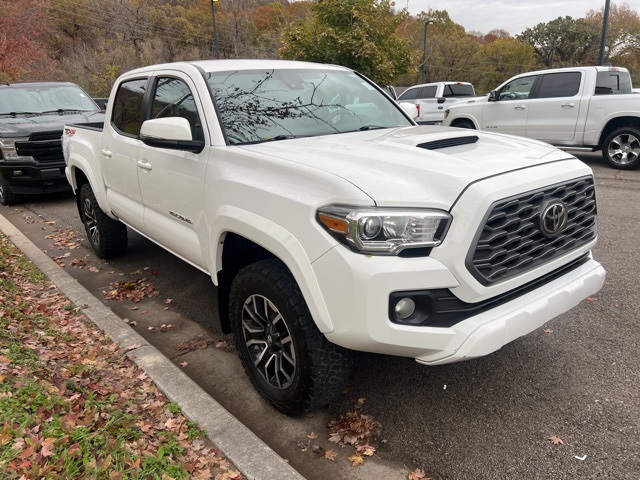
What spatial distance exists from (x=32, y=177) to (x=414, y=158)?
760 cm

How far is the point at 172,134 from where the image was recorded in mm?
3068

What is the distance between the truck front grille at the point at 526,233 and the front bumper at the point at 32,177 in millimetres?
7920

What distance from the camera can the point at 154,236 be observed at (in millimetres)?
4105

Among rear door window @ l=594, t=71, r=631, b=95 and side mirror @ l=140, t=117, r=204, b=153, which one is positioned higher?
rear door window @ l=594, t=71, r=631, b=95

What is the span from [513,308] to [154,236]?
2.84m

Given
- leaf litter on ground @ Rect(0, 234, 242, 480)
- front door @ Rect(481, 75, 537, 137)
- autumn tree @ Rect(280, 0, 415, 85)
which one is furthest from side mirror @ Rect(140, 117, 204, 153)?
autumn tree @ Rect(280, 0, 415, 85)

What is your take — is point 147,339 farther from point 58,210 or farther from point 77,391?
point 58,210

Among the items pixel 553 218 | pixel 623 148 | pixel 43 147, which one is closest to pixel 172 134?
pixel 553 218

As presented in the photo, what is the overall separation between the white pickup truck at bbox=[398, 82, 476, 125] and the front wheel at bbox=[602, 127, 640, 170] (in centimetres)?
713

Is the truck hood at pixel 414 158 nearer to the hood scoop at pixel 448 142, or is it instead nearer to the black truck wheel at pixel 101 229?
the hood scoop at pixel 448 142

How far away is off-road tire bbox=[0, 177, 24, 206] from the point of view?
841cm

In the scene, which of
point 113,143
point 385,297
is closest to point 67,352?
point 113,143

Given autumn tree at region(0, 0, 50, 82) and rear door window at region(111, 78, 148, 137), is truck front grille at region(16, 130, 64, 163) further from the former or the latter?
autumn tree at region(0, 0, 50, 82)

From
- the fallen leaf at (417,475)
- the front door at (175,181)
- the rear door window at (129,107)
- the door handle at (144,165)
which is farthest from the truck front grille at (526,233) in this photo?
the rear door window at (129,107)
